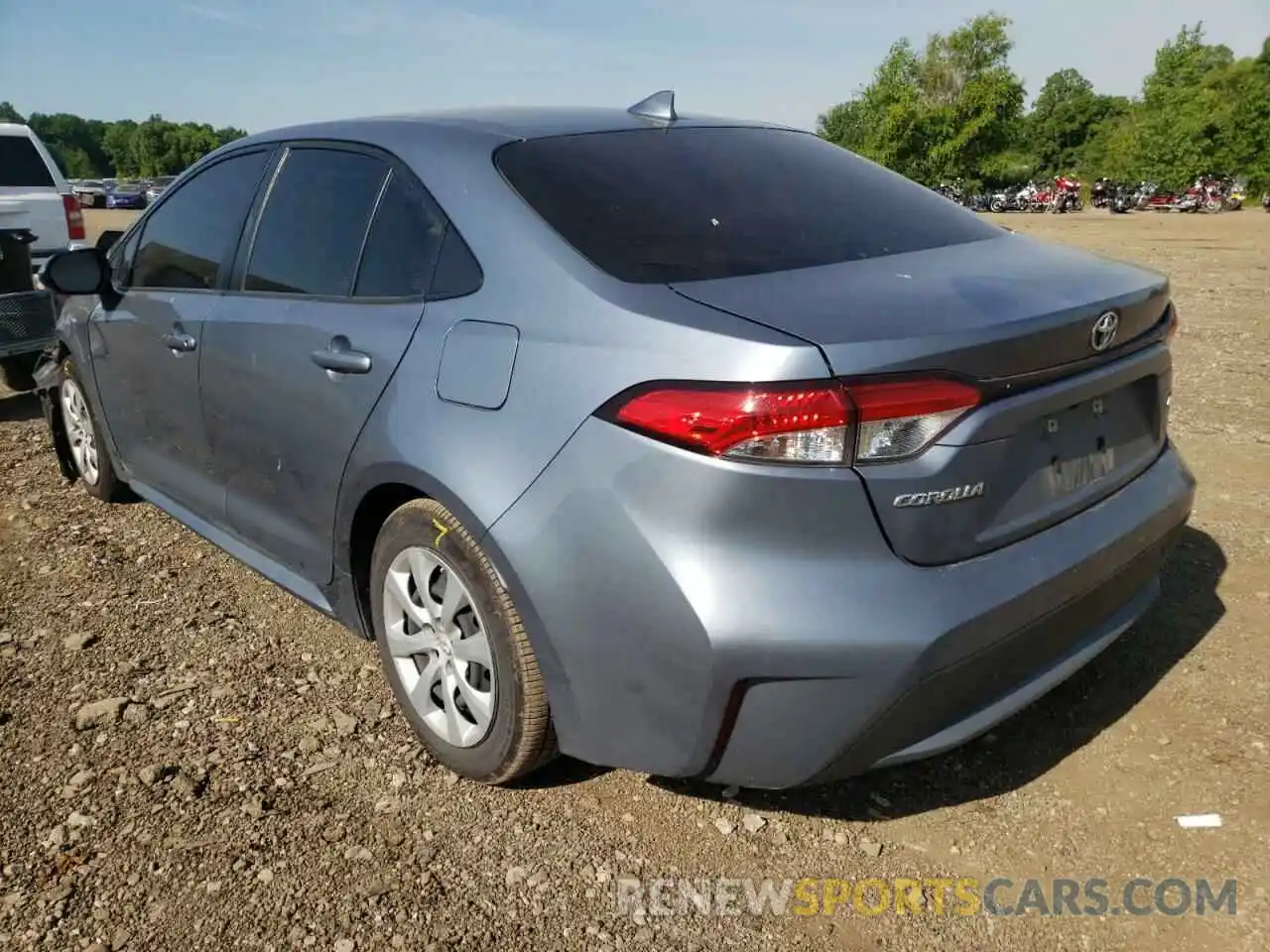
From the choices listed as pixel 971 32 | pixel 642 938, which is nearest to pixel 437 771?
pixel 642 938

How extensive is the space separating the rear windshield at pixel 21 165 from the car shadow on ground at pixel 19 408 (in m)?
2.44

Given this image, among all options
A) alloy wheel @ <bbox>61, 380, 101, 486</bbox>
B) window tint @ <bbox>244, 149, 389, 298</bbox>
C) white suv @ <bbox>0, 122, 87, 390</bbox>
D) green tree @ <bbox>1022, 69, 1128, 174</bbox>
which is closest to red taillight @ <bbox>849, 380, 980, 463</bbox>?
window tint @ <bbox>244, 149, 389, 298</bbox>

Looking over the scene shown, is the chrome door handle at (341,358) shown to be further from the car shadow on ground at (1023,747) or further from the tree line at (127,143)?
the tree line at (127,143)

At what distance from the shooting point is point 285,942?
2117 millimetres

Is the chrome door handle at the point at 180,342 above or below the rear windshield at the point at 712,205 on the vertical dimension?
below

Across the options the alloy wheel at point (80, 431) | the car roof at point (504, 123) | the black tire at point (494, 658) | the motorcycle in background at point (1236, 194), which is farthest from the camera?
the motorcycle in background at point (1236, 194)

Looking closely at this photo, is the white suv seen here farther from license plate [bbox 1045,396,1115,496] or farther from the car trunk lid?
license plate [bbox 1045,396,1115,496]

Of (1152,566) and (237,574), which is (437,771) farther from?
(1152,566)

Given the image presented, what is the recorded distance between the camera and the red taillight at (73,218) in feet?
28.2

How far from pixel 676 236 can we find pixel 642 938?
154cm

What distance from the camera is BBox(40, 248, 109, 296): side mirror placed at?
3828 millimetres

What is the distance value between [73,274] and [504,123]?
2055mm

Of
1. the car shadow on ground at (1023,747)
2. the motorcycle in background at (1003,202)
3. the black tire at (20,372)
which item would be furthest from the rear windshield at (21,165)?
the motorcycle in background at (1003,202)

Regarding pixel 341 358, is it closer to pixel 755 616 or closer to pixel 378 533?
pixel 378 533
